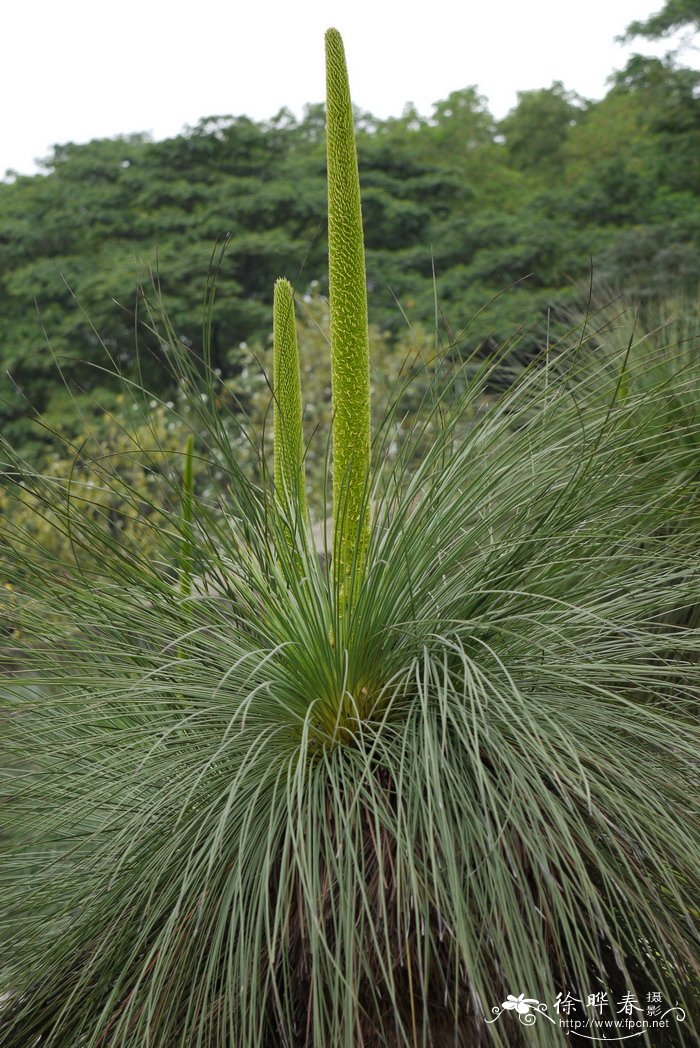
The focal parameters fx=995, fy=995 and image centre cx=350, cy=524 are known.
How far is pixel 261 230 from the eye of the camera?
2308 cm

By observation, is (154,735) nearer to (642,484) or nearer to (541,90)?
(642,484)

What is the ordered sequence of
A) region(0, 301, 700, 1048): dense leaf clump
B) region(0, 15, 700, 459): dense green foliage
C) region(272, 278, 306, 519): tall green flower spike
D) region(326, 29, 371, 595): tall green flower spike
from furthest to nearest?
1. region(0, 15, 700, 459): dense green foliage
2. region(272, 278, 306, 519): tall green flower spike
3. region(326, 29, 371, 595): tall green flower spike
4. region(0, 301, 700, 1048): dense leaf clump

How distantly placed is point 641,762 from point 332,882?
65cm

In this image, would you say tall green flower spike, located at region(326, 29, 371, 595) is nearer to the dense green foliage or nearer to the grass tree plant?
the grass tree plant

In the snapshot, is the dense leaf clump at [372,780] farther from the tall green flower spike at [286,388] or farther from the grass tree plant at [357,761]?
the tall green flower spike at [286,388]

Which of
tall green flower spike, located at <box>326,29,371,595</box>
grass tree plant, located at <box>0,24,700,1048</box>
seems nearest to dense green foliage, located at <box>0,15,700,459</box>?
tall green flower spike, located at <box>326,29,371,595</box>

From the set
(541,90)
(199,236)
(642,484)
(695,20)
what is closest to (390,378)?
(199,236)

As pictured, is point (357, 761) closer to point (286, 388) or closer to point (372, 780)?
point (372, 780)

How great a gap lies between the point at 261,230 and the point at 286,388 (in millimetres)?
21327

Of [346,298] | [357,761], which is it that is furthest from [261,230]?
[357,761]

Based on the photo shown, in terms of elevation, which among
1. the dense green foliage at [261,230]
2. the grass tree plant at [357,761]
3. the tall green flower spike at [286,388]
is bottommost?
the grass tree plant at [357,761]

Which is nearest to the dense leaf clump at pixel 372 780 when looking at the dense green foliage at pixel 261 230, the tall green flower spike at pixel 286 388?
the tall green flower spike at pixel 286 388

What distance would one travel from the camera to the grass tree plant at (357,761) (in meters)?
1.76

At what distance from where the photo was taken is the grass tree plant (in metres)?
1.76
